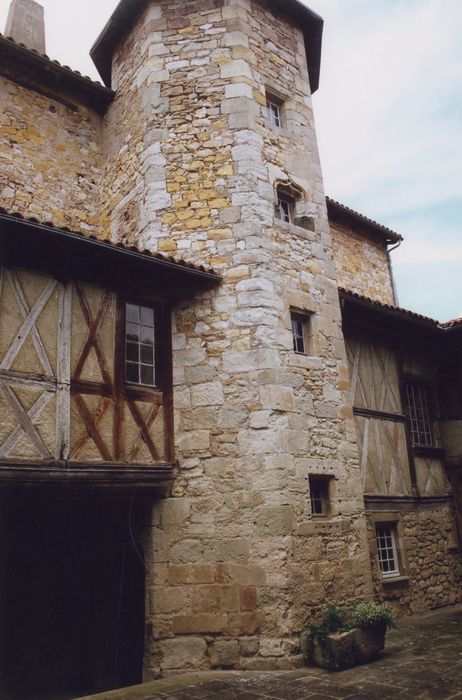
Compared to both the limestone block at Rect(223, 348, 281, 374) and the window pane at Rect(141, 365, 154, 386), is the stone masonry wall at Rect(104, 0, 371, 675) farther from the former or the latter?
the window pane at Rect(141, 365, 154, 386)

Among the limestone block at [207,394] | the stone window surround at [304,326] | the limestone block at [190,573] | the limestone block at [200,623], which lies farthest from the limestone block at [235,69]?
the limestone block at [200,623]

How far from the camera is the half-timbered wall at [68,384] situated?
5516mm

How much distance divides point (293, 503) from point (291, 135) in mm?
5563

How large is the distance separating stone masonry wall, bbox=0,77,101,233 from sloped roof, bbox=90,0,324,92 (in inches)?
47.7

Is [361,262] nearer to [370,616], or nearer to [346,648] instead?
[370,616]

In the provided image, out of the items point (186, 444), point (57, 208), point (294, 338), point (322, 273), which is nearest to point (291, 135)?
point (322, 273)

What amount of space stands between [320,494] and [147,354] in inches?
112

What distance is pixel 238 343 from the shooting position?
6957 millimetres

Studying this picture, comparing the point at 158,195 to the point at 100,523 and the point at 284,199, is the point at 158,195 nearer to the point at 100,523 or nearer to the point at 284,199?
the point at 284,199

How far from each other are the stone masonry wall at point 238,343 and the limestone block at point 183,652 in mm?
16

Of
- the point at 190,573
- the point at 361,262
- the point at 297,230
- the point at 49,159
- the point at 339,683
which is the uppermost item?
the point at 361,262

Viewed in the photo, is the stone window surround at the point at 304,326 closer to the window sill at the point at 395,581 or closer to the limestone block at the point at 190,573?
the limestone block at the point at 190,573

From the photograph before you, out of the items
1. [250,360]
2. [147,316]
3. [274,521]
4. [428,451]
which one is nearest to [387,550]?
[428,451]

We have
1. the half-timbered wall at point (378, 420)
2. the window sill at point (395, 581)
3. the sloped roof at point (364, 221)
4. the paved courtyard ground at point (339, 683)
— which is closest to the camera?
the paved courtyard ground at point (339, 683)
